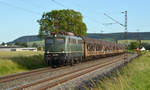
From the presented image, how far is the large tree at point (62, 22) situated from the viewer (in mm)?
48594

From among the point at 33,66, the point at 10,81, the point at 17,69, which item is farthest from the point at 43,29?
the point at 10,81

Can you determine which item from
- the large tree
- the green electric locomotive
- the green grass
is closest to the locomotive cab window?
the green electric locomotive

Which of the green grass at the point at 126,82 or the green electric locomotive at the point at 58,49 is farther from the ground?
the green electric locomotive at the point at 58,49

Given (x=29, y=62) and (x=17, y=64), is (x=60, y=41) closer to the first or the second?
(x=29, y=62)

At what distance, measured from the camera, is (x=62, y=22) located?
49.2 meters

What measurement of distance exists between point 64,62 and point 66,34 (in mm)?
2918

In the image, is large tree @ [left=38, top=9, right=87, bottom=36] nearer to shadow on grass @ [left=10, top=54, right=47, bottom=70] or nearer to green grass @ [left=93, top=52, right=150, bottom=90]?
shadow on grass @ [left=10, top=54, right=47, bottom=70]

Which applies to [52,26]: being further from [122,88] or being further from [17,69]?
[122,88]

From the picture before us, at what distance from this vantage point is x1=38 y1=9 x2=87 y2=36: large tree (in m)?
48.6

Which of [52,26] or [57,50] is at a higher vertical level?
[52,26]

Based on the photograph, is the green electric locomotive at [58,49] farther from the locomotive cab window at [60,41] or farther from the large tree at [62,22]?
the large tree at [62,22]

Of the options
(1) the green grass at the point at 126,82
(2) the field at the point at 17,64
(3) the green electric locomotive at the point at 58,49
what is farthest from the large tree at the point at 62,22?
(1) the green grass at the point at 126,82

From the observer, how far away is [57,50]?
2402cm

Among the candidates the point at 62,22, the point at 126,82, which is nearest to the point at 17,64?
the point at 126,82
